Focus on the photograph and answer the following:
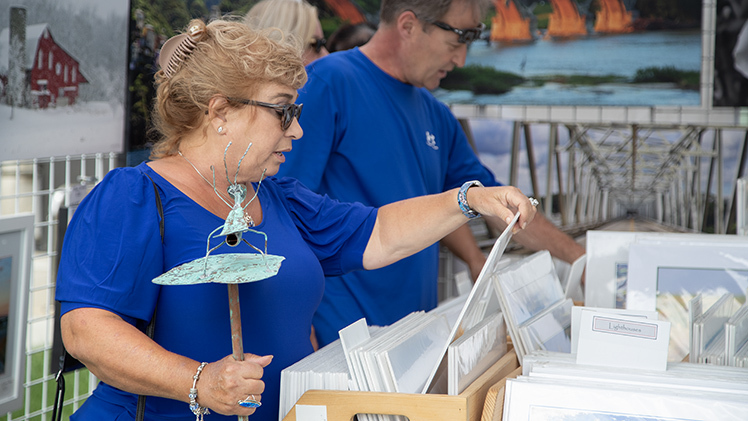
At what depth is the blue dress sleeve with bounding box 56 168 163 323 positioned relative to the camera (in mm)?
1222

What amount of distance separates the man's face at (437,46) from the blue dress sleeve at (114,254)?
1352 mm

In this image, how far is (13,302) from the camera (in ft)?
7.48

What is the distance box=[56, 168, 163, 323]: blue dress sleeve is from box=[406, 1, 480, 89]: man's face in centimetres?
135

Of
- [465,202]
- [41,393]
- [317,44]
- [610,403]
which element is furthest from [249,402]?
[317,44]

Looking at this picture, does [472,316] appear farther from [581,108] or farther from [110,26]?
[581,108]

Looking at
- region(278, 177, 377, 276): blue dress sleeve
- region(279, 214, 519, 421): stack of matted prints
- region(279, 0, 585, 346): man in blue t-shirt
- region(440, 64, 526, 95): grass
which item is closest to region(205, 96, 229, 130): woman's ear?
region(278, 177, 377, 276): blue dress sleeve

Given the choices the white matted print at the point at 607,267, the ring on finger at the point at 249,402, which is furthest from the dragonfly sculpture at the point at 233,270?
the white matted print at the point at 607,267

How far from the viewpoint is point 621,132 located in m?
3.56

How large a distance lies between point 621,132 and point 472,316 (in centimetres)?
231

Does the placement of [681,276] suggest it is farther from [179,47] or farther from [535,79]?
[535,79]

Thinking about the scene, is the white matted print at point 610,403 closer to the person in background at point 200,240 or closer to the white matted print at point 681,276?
the person in background at point 200,240

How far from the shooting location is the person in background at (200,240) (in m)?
1.17

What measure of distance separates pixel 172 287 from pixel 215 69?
451mm

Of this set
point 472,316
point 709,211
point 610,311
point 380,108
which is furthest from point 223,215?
point 709,211
